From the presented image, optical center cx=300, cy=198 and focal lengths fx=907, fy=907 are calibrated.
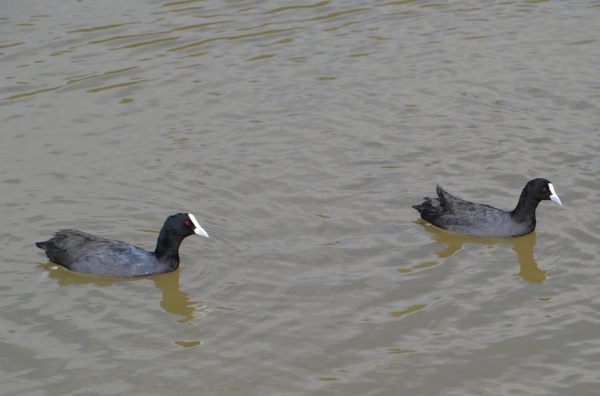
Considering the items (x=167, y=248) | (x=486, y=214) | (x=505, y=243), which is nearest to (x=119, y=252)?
(x=167, y=248)

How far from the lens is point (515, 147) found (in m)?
12.2

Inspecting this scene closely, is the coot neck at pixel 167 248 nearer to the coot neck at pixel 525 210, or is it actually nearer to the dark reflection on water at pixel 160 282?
the dark reflection on water at pixel 160 282

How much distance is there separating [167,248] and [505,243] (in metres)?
3.86

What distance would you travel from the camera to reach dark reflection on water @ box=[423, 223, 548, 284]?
9.62 m

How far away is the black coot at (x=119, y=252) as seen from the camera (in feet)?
31.2

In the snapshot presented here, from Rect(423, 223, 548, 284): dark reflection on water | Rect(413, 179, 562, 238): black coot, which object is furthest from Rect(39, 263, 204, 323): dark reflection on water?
Rect(413, 179, 562, 238): black coot

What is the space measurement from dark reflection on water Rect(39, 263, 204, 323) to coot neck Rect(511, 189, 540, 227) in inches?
149

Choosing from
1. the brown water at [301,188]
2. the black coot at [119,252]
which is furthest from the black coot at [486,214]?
the black coot at [119,252]

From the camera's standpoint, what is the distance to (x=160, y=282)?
955 centimetres

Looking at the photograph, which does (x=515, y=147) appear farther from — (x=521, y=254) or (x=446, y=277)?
(x=446, y=277)

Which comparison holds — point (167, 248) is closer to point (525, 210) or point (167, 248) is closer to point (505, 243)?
point (505, 243)

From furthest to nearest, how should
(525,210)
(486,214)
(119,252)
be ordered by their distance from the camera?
(486,214), (525,210), (119,252)

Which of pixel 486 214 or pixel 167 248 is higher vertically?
pixel 167 248

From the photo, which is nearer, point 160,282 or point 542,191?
point 160,282
